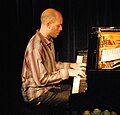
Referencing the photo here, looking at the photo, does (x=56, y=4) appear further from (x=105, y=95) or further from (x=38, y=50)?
(x=105, y=95)

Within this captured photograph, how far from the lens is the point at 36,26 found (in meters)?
4.83

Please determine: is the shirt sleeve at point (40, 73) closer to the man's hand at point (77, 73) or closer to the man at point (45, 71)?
the man at point (45, 71)

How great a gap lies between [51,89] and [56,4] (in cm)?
134

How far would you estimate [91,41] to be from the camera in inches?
147

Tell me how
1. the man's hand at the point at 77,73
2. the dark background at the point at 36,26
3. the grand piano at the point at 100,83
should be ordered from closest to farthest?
the grand piano at the point at 100,83 → the man's hand at the point at 77,73 → the dark background at the point at 36,26

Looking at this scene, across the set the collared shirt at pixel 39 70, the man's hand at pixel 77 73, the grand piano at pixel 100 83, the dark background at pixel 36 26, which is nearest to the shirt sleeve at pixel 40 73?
the collared shirt at pixel 39 70

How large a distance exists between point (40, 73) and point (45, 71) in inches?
2.1

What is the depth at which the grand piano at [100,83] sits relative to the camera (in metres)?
3.25

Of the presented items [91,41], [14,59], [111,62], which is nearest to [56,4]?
[14,59]

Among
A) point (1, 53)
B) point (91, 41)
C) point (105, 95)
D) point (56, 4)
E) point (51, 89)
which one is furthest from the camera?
point (56, 4)

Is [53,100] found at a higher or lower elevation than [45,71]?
lower

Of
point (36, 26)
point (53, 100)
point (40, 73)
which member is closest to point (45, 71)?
point (40, 73)

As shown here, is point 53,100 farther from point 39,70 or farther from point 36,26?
point 36,26

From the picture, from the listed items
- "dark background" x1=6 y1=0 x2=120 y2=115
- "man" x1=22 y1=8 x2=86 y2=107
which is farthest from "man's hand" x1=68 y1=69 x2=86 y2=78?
"dark background" x1=6 y1=0 x2=120 y2=115
